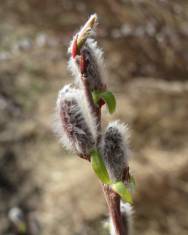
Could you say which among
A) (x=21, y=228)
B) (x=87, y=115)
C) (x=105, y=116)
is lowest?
→ (x=87, y=115)

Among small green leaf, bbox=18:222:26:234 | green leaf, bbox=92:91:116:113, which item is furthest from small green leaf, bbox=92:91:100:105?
small green leaf, bbox=18:222:26:234

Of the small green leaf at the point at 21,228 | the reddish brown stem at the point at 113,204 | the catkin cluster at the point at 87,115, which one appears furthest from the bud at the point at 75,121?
the small green leaf at the point at 21,228

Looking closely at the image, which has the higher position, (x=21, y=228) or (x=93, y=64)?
(x=21, y=228)

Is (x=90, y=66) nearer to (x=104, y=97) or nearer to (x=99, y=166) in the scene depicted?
(x=104, y=97)

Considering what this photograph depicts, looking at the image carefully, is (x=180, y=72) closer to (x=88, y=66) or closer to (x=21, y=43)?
(x=21, y=43)

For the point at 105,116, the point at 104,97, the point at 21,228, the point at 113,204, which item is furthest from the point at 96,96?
the point at 105,116

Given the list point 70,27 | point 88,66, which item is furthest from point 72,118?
point 70,27
